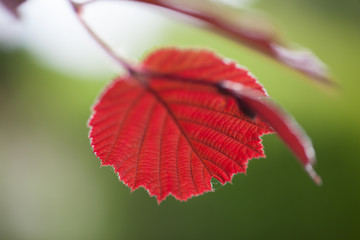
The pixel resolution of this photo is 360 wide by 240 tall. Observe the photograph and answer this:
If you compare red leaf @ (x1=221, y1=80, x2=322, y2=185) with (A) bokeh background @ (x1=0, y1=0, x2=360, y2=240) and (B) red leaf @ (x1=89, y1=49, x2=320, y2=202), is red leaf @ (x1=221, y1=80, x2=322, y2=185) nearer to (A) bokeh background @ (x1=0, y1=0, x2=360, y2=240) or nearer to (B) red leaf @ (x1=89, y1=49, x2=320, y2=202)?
(B) red leaf @ (x1=89, y1=49, x2=320, y2=202)

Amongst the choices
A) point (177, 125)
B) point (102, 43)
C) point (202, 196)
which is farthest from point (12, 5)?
point (202, 196)

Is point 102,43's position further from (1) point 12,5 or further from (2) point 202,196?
(2) point 202,196

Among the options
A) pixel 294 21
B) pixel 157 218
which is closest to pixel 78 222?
pixel 157 218

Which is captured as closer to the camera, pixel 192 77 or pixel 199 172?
pixel 192 77

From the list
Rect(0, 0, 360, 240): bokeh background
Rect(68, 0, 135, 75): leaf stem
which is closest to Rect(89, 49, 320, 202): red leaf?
Rect(68, 0, 135, 75): leaf stem

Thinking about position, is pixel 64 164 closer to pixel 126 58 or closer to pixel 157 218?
pixel 157 218
